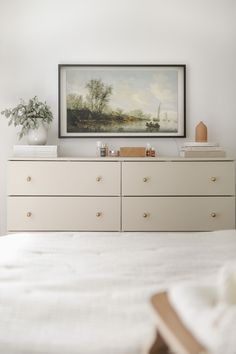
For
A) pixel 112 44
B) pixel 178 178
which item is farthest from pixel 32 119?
pixel 178 178

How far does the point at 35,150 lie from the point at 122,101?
87 centimetres

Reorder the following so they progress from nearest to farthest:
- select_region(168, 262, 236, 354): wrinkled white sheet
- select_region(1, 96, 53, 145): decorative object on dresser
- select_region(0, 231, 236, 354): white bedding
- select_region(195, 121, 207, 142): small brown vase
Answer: select_region(168, 262, 236, 354): wrinkled white sheet, select_region(0, 231, 236, 354): white bedding, select_region(1, 96, 53, 145): decorative object on dresser, select_region(195, 121, 207, 142): small brown vase

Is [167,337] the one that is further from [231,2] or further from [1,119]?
[231,2]

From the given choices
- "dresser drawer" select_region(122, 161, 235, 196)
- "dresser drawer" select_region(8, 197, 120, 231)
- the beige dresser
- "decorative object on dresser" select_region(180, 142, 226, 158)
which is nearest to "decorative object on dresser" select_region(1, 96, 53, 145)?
the beige dresser

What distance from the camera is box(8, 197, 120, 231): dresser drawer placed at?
3.67 meters

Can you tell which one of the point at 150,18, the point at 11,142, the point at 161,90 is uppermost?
the point at 150,18

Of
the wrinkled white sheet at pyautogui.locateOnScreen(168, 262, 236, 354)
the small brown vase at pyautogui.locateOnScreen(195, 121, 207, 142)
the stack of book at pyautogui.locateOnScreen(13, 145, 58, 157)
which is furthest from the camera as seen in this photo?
the small brown vase at pyautogui.locateOnScreen(195, 121, 207, 142)

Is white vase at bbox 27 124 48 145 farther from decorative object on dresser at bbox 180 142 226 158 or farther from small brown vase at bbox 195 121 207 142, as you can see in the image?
small brown vase at bbox 195 121 207 142

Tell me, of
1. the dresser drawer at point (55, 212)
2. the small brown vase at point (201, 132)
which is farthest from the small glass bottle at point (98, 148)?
the small brown vase at point (201, 132)

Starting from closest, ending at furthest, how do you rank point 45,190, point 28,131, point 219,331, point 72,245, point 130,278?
1. point 219,331
2. point 130,278
3. point 72,245
4. point 45,190
5. point 28,131

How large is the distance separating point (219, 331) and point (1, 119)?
3532 millimetres

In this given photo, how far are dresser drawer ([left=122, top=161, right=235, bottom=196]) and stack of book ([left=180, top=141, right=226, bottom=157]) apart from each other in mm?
131

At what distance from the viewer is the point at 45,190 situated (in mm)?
3676

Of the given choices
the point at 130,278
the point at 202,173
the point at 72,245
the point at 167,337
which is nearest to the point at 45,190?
the point at 202,173
